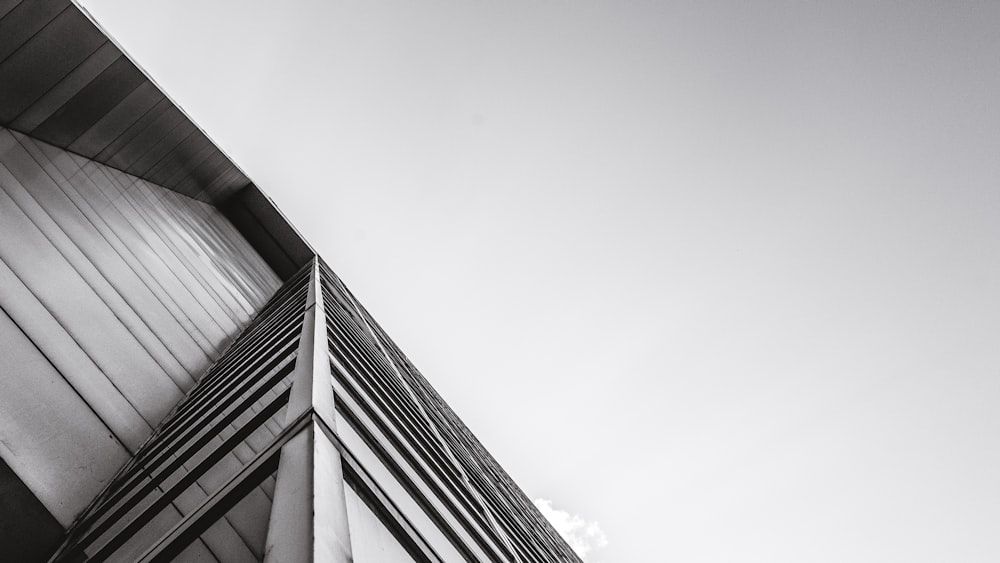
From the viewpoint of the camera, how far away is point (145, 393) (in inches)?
316

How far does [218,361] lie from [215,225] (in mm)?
13344

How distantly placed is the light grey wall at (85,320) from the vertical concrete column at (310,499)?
352cm

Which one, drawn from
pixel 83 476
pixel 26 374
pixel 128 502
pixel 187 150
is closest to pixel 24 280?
pixel 26 374

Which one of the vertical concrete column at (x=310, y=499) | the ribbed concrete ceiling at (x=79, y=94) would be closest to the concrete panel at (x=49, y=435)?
the vertical concrete column at (x=310, y=499)

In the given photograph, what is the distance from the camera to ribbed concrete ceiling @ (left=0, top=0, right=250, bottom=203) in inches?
415

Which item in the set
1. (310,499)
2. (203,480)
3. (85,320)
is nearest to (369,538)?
(310,499)

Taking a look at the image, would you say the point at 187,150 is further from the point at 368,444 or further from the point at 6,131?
the point at 368,444

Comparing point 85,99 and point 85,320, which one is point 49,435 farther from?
point 85,99

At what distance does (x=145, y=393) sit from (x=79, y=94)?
24.2 ft

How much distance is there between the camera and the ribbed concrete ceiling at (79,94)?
10531 millimetres

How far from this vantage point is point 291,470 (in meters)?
2.72

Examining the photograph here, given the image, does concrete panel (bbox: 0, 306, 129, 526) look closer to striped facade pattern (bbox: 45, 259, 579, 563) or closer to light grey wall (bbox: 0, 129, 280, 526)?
light grey wall (bbox: 0, 129, 280, 526)

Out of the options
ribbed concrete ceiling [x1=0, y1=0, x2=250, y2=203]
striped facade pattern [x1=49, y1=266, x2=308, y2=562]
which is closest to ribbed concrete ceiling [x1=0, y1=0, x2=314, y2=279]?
ribbed concrete ceiling [x1=0, y1=0, x2=250, y2=203]

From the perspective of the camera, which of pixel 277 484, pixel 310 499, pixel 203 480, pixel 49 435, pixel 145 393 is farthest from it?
pixel 145 393
